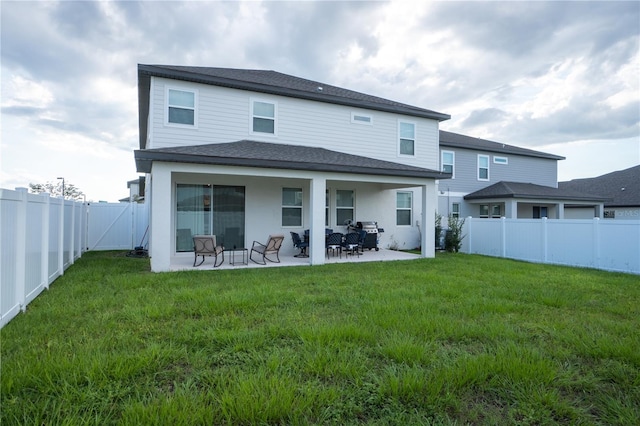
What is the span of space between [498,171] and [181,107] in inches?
735

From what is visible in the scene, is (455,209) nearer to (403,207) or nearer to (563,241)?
(403,207)

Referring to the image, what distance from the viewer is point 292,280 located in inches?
305

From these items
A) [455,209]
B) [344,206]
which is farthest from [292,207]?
[455,209]

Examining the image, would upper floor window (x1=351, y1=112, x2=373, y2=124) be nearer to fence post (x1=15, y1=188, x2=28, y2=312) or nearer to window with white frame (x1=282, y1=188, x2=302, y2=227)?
window with white frame (x1=282, y1=188, x2=302, y2=227)

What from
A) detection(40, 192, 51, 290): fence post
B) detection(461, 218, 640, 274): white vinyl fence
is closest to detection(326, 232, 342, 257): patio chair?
detection(461, 218, 640, 274): white vinyl fence

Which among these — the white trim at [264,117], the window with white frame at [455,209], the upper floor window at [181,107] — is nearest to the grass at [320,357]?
the upper floor window at [181,107]

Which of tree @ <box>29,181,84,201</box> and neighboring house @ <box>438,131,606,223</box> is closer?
neighboring house @ <box>438,131,606,223</box>

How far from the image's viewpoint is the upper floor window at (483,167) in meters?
20.2

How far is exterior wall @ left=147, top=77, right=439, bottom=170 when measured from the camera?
10.5 meters

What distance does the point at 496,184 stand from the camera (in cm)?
2008

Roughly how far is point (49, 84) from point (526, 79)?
1960 centimetres

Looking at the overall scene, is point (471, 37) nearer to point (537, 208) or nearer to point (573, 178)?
point (537, 208)

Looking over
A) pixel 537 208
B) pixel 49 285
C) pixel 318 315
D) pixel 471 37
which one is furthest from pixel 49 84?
pixel 537 208

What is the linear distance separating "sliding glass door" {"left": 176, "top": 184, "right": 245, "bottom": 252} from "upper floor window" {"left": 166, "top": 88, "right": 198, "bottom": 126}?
2167 millimetres
